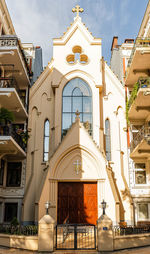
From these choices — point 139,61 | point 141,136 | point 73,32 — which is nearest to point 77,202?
point 141,136

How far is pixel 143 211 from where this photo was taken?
63.4 ft

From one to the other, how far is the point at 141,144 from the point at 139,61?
240 inches

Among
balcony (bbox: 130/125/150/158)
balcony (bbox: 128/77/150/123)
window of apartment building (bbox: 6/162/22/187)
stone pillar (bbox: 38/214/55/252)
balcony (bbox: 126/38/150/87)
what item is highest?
balcony (bbox: 126/38/150/87)

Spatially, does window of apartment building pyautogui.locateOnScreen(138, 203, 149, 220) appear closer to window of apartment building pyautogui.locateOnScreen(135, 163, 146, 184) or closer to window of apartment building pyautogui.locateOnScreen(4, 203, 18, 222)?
window of apartment building pyautogui.locateOnScreen(135, 163, 146, 184)

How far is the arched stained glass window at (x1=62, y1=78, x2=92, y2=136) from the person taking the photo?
2083 centimetres

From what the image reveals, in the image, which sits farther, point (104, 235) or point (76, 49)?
point (76, 49)

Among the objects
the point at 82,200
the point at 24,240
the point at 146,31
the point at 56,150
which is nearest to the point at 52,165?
the point at 56,150

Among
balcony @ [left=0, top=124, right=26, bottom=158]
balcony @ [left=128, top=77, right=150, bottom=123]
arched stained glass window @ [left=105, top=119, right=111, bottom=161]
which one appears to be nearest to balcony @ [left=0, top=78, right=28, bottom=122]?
balcony @ [left=0, top=124, right=26, bottom=158]

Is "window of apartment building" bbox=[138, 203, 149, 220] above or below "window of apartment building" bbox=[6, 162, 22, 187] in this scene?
below

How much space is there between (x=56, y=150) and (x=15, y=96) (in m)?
4.68

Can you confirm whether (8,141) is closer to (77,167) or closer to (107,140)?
(77,167)

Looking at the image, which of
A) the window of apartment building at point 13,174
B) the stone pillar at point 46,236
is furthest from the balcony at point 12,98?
the stone pillar at point 46,236

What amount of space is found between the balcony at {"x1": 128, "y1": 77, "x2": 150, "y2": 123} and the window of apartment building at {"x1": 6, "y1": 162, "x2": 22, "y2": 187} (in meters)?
9.57

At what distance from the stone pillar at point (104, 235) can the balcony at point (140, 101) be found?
859 centimetres
